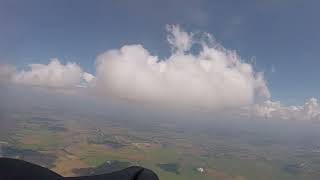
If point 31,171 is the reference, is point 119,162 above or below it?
below

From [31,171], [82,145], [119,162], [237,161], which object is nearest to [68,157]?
[119,162]

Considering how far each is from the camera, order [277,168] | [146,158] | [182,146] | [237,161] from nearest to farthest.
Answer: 1. [146,158]
2. [277,168]
3. [237,161]
4. [182,146]

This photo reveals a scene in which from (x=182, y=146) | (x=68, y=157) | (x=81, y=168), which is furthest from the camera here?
(x=182, y=146)

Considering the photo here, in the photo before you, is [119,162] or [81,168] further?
[119,162]

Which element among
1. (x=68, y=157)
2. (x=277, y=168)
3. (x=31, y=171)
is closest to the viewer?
(x=31, y=171)

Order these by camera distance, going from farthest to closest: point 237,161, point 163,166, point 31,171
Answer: point 237,161, point 163,166, point 31,171

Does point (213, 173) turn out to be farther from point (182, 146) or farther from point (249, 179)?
point (182, 146)

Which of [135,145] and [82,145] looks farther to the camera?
[135,145]

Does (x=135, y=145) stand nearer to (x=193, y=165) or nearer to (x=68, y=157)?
(x=193, y=165)

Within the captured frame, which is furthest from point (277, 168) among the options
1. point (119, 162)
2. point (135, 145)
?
point (119, 162)
